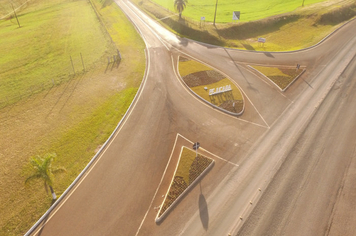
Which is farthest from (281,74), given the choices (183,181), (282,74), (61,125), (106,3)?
(106,3)

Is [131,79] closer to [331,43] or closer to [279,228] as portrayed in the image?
[279,228]

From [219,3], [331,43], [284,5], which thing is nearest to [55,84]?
[331,43]

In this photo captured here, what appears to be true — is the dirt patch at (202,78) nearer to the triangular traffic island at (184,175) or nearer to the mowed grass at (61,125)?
the mowed grass at (61,125)

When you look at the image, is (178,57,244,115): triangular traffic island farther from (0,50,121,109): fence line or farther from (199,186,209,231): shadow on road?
(0,50,121,109): fence line

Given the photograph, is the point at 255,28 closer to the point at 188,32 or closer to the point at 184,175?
the point at 188,32

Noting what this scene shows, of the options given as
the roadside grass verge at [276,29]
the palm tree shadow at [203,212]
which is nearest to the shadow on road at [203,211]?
the palm tree shadow at [203,212]

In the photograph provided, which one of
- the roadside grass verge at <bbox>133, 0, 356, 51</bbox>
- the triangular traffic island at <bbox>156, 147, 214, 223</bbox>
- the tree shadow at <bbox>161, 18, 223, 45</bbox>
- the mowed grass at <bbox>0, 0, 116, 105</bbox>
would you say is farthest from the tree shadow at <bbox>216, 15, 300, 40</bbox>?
the triangular traffic island at <bbox>156, 147, 214, 223</bbox>
